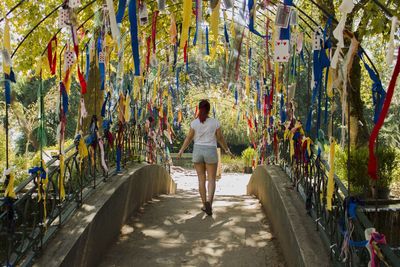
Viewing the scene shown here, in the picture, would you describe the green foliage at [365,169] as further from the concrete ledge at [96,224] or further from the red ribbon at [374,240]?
the red ribbon at [374,240]

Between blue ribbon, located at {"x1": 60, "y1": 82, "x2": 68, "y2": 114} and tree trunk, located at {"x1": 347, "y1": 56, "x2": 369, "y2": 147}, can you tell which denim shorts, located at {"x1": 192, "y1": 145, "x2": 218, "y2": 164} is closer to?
blue ribbon, located at {"x1": 60, "y1": 82, "x2": 68, "y2": 114}

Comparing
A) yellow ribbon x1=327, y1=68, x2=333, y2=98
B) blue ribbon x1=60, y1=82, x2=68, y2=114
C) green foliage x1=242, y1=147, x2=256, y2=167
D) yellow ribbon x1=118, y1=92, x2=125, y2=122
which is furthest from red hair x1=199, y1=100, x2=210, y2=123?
green foliage x1=242, y1=147, x2=256, y2=167

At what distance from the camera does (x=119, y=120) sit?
7375mm

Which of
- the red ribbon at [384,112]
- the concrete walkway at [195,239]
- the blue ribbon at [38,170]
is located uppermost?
the red ribbon at [384,112]

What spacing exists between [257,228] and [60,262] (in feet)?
9.76

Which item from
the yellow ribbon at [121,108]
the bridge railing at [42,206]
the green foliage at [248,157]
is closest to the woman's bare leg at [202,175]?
the bridge railing at [42,206]

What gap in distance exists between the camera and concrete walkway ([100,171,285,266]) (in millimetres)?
5098

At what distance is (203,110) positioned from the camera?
6781mm

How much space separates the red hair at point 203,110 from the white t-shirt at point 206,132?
0.18 feet

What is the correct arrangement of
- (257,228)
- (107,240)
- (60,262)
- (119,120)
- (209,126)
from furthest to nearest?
(119,120) → (209,126) → (257,228) → (107,240) → (60,262)

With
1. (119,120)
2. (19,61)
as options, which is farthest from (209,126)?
(19,61)

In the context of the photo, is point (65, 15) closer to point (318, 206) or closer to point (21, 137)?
point (318, 206)

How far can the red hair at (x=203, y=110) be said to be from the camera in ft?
22.1

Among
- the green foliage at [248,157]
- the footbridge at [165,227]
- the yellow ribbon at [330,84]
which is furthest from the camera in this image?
the green foliage at [248,157]
